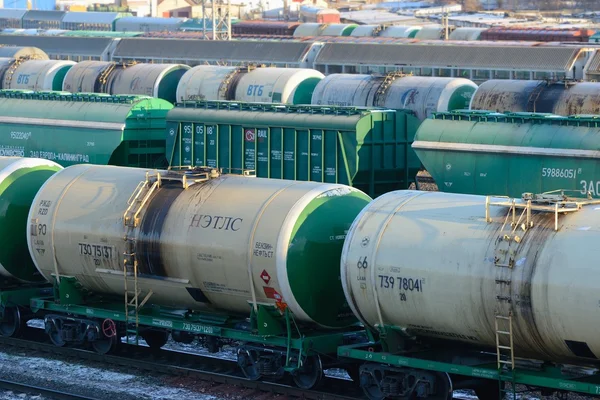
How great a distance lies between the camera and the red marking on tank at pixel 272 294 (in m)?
16.8

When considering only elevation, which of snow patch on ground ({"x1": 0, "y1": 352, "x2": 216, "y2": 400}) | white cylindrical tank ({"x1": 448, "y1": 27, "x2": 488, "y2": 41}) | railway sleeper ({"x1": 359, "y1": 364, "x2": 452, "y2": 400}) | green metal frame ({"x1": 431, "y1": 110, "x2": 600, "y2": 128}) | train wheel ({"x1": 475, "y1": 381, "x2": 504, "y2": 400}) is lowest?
snow patch on ground ({"x1": 0, "y1": 352, "x2": 216, "y2": 400})

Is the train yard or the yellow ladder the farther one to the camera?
the train yard

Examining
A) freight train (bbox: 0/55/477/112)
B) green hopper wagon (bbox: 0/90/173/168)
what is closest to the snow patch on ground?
green hopper wagon (bbox: 0/90/173/168)

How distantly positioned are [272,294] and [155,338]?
4619 mm

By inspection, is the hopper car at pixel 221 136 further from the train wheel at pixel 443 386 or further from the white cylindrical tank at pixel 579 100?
the train wheel at pixel 443 386

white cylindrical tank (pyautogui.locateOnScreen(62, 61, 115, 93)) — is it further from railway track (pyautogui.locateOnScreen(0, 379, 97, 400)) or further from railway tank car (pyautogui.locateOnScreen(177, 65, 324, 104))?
railway track (pyautogui.locateOnScreen(0, 379, 97, 400))

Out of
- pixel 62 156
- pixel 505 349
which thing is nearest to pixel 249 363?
pixel 505 349

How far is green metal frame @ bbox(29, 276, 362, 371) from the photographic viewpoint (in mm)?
16984

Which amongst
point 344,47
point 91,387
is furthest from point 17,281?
point 344,47

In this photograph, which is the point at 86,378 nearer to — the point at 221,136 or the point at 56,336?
the point at 56,336

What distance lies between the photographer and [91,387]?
59.6ft

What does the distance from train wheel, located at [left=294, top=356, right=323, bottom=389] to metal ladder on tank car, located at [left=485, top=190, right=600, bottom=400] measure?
355cm

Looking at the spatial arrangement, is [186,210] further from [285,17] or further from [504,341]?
[285,17]

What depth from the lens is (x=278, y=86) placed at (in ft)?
136
